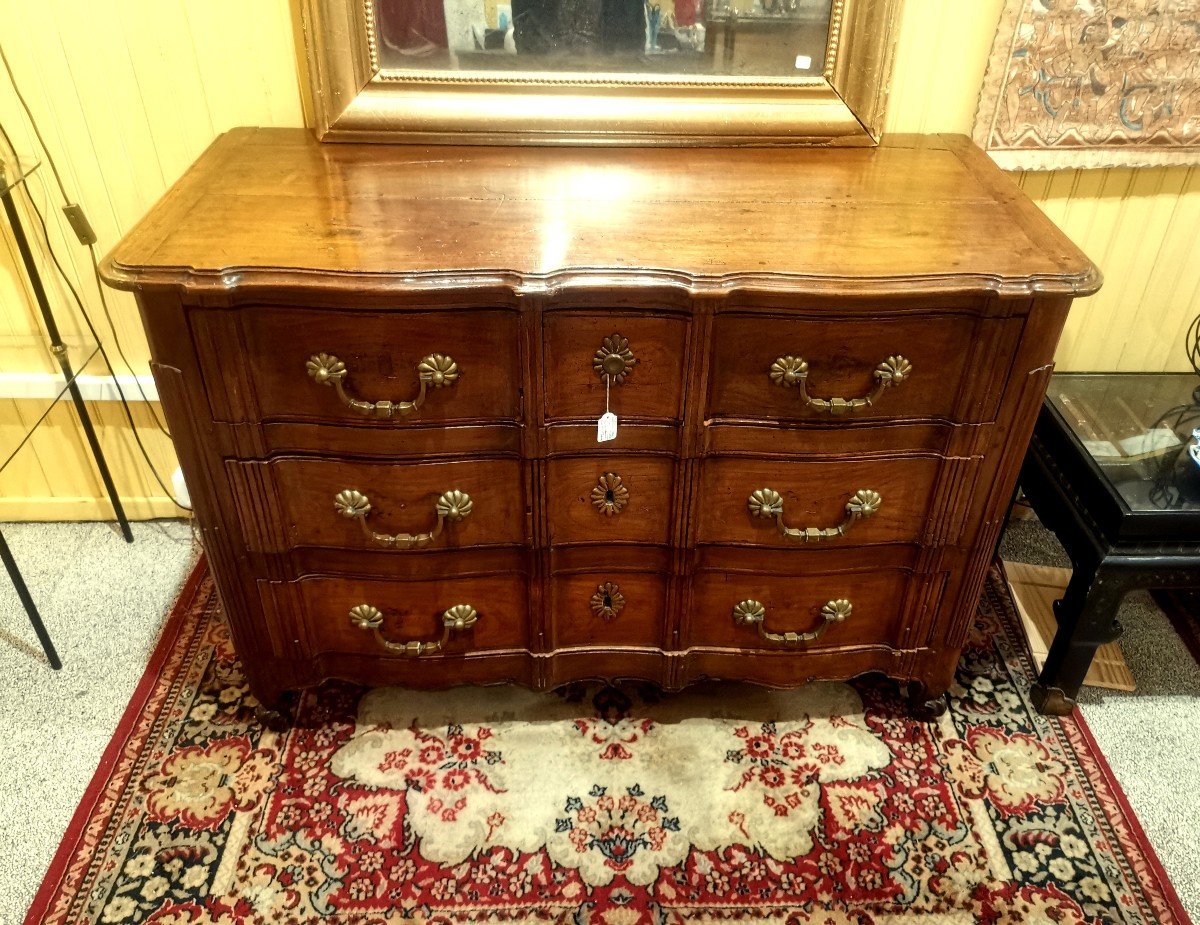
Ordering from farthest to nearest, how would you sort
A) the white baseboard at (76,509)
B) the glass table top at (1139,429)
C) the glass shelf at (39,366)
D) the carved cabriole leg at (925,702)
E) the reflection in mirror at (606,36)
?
the white baseboard at (76,509) → the glass shelf at (39,366) → the carved cabriole leg at (925,702) → the glass table top at (1139,429) → the reflection in mirror at (606,36)

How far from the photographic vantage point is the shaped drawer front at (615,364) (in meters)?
1.29

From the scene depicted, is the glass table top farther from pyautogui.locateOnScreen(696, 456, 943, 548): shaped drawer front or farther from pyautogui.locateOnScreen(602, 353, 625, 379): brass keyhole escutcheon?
pyautogui.locateOnScreen(602, 353, 625, 379): brass keyhole escutcheon

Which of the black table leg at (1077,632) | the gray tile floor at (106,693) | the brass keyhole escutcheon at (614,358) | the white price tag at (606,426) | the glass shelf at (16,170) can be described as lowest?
the gray tile floor at (106,693)

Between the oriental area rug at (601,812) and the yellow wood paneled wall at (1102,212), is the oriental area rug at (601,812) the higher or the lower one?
the lower one

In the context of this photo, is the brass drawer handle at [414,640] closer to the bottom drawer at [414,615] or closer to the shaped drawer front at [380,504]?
the bottom drawer at [414,615]

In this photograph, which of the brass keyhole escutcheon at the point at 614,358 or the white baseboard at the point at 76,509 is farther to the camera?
the white baseboard at the point at 76,509

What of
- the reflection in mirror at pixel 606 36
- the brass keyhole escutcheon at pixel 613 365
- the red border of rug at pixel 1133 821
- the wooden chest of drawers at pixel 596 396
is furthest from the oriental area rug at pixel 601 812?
the reflection in mirror at pixel 606 36

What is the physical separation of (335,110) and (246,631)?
939 millimetres

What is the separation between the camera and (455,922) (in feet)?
4.86

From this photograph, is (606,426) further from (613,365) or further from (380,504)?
(380,504)

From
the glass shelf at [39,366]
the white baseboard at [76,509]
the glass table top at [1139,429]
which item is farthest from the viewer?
the white baseboard at [76,509]

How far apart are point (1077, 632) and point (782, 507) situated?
70 cm

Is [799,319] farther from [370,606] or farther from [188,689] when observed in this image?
[188,689]

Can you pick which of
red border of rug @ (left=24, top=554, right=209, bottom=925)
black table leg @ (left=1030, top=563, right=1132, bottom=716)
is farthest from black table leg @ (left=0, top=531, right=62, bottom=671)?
black table leg @ (left=1030, top=563, right=1132, bottom=716)
